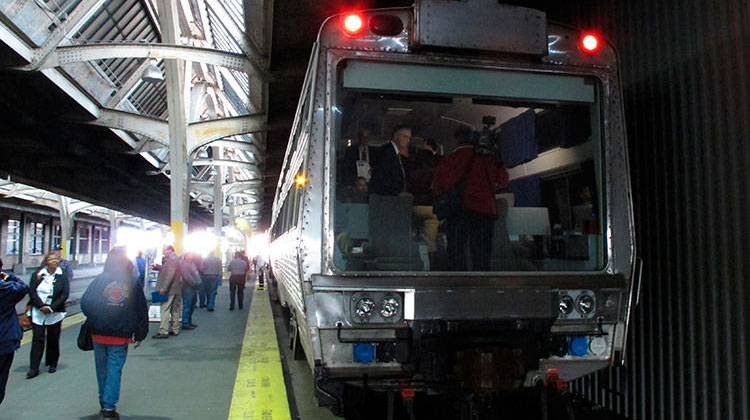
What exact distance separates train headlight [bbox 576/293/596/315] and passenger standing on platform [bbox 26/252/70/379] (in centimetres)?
607

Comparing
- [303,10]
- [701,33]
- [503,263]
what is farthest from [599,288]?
[303,10]

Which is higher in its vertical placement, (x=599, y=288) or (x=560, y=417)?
(x=599, y=288)

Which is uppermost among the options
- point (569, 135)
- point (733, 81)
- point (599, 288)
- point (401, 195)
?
point (733, 81)

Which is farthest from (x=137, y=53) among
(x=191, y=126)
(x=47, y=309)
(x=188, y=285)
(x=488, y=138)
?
(x=488, y=138)

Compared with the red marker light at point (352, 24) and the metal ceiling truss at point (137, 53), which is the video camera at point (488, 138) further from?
the metal ceiling truss at point (137, 53)

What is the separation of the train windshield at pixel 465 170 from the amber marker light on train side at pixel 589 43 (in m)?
0.20

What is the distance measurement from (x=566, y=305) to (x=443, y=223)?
3.04ft

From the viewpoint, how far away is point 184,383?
6422mm

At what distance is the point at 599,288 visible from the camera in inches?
139

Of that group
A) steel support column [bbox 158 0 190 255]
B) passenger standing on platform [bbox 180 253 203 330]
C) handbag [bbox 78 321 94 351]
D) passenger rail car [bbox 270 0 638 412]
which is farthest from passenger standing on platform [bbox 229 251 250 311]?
passenger rail car [bbox 270 0 638 412]

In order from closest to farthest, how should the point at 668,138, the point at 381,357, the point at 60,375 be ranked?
the point at 381,357 < the point at 668,138 < the point at 60,375

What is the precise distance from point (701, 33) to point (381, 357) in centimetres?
323

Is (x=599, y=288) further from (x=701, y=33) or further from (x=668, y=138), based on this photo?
(x=701, y=33)

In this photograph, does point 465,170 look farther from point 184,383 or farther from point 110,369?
point 184,383
